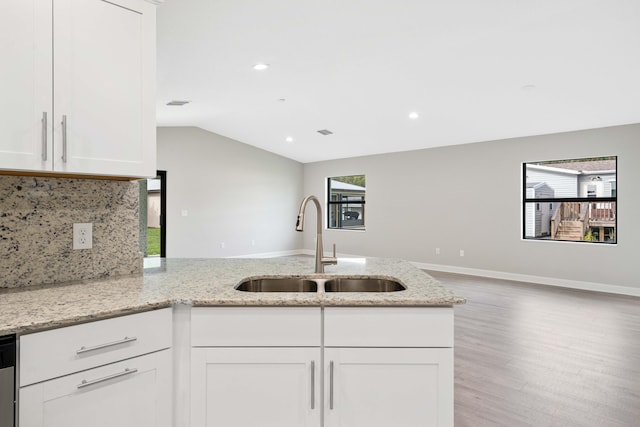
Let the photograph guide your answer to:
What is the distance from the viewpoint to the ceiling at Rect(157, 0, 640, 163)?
3.13 metres

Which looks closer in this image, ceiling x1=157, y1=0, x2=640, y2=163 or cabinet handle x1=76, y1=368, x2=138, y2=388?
cabinet handle x1=76, y1=368, x2=138, y2=388

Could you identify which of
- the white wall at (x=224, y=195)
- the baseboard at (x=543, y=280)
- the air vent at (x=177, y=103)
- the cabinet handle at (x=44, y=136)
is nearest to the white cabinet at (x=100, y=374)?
the cabinet handle at (x=44, y=136)

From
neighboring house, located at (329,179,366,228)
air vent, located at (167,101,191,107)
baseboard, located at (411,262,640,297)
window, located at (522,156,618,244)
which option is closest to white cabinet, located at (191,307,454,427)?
air vent, located at (167,101,191,107)

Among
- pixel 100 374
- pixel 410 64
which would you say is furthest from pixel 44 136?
pixel 410 64

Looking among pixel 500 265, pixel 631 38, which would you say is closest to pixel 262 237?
pixel 500 265

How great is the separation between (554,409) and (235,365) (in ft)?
6.53

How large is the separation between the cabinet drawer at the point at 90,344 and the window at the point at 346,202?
7.42m

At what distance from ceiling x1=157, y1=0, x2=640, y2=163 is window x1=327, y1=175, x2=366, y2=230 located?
2254 millimetres

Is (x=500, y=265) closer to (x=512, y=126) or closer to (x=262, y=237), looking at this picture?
(x=512, y=126)

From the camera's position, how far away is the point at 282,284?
1871 mm

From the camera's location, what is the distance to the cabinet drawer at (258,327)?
138 cm

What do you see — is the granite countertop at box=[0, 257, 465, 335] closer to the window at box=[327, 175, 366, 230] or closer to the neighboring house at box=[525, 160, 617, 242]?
the neighboring house at box=[525, 160, 617, 242]

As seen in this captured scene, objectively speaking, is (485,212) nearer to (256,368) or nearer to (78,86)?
(256,368)

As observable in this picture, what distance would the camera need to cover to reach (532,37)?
3.42 meters
